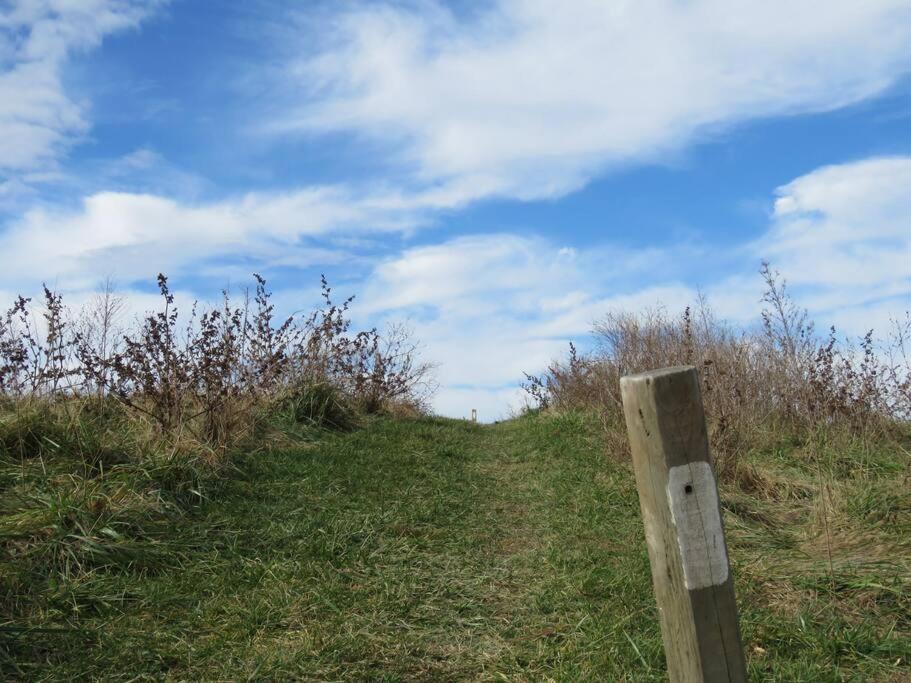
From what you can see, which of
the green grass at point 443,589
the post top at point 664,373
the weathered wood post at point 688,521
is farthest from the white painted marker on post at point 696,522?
the green grass at point 443,589

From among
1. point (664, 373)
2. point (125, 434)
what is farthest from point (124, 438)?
point (664, 373)

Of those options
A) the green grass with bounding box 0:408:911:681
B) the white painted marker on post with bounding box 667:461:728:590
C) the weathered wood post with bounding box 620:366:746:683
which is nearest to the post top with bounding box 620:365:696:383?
the weathered wood post with bounding box 620:366:746:683

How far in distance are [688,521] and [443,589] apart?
2.70 m

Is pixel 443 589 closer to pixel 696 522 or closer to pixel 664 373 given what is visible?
pixel 696 522

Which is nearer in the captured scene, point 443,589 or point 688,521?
point 688,521

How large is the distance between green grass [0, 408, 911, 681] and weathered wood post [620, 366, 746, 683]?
1.16m

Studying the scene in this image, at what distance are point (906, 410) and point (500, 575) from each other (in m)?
7.70

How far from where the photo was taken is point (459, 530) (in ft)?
20.0

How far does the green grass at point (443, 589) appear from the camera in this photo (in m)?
3.60

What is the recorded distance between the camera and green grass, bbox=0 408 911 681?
360cm

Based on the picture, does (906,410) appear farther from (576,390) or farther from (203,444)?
(203,444)

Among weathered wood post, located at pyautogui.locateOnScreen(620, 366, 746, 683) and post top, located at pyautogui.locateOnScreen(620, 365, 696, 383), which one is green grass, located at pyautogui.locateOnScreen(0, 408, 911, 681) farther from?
post top, located at pyautogui.locateOnScreen(620, 365, 696, 383)

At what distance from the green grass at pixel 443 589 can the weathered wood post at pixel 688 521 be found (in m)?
1.16

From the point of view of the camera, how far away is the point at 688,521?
7.78ft
